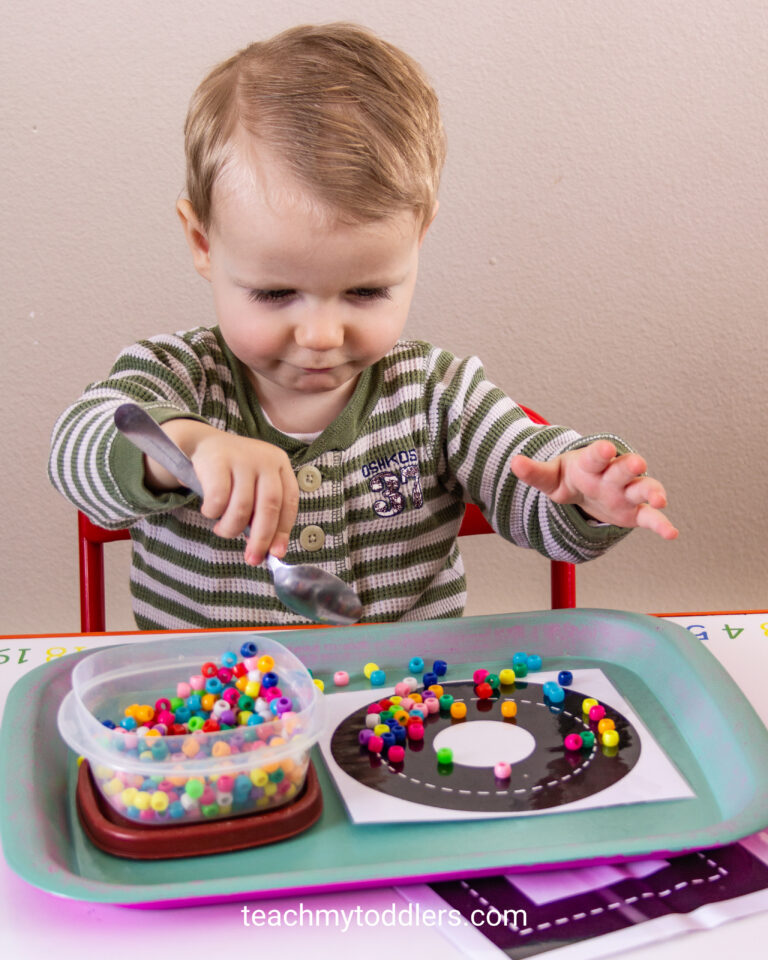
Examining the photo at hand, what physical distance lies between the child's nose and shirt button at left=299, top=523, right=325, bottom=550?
0.18 meters

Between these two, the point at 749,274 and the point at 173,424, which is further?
the point at 749,274

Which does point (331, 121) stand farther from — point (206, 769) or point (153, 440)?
point (206, 769)

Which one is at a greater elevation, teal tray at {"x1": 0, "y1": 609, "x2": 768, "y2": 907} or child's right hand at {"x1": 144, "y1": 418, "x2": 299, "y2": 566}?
child's right hand at {"x1": 144, "y1": 418, "x2": 299, "y2": 566}

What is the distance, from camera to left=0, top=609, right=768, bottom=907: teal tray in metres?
0.39

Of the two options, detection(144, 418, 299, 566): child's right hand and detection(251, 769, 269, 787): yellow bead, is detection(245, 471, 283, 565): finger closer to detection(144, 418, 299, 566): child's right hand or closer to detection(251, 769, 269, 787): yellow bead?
detection(144, 418, 299, 566): child's right hand

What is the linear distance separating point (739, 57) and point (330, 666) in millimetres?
983

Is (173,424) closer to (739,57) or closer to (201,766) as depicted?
(201,766)

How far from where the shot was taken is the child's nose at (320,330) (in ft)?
2.11

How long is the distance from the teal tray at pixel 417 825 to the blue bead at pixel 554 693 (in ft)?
0.15

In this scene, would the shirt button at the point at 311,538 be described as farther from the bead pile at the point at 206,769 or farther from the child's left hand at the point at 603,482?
the bead pile at the point at 206,769

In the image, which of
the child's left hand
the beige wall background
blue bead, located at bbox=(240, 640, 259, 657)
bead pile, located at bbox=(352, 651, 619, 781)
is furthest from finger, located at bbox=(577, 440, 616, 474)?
the beige wall background

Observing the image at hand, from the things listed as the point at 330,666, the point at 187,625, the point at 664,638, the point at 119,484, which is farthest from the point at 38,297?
the point at 664,638

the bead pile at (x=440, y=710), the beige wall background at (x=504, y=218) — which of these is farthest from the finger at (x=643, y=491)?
the beige wall background at (x=504, y=218)

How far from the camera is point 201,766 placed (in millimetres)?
417
